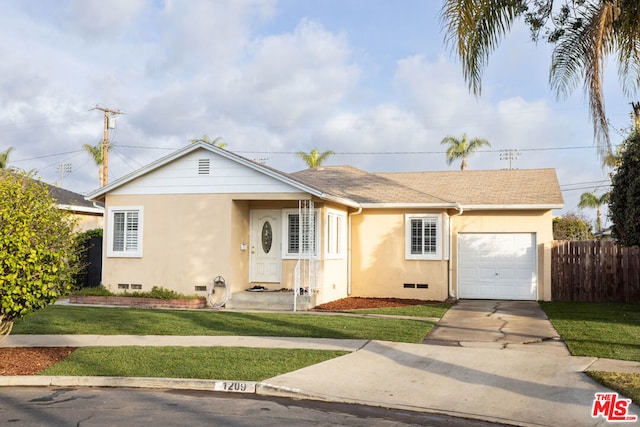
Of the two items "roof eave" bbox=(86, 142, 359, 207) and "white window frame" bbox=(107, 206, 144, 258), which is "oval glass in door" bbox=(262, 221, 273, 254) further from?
"white window frame" bbox=(107, 206, 144, 258)

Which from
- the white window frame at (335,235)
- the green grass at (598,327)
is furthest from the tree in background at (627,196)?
the white window frame at (335,235)

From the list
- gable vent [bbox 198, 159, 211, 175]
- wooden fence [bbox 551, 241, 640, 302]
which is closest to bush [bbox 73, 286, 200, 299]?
gable vent [bbox 198, 159, 211, 175]

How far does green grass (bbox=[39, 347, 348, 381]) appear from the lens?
8664 millimetres

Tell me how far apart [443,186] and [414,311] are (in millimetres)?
7281

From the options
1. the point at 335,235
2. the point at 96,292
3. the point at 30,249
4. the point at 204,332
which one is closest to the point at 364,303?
the point at 335,235

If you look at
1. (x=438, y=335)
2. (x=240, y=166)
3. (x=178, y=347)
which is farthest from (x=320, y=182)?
(x=178, y=347)

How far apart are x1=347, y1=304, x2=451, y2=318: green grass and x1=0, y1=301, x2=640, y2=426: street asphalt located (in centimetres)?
307

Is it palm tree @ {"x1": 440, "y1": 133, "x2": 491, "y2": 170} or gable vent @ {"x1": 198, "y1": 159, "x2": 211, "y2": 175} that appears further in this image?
palm tree @ {"x1": 440, "y1": 133, "x2": 491, "y2": 170}

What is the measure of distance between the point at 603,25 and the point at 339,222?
11.1m

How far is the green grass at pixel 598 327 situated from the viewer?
10234 millimetres

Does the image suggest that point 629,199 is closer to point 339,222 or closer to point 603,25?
point 603,25

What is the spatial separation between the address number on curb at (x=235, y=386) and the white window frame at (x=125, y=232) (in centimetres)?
1044

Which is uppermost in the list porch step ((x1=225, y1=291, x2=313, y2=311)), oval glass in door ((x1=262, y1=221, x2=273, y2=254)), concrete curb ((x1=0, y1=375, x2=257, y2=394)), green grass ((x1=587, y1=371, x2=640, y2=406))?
oval glass in door ((x1=262, y1=221, x2=273, y2=254))

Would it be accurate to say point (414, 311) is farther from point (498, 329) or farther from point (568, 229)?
point (568, 229)
